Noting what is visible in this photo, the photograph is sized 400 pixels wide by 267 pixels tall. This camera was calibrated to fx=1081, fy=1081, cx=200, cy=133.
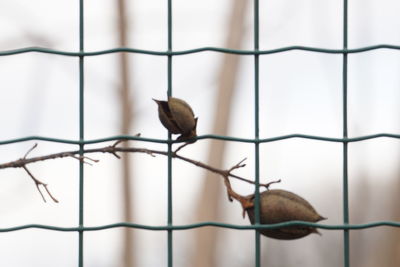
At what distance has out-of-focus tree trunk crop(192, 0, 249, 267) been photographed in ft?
5.04

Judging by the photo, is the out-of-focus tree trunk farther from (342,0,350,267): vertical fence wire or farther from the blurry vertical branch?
(342,0,350,267): vertical fence wire

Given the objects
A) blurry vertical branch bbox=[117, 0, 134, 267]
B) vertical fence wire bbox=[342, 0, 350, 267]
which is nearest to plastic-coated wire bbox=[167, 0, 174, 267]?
vertical fence wire bbox=[342, 0, 350, 267]

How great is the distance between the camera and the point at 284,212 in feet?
2.64

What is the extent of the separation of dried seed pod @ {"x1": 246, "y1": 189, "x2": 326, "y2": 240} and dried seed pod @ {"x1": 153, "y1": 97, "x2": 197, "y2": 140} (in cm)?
7

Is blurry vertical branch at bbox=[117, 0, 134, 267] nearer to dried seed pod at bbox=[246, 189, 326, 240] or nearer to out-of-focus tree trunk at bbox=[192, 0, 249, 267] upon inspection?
out-of-focus tree trunk at bbox=[192, 0, 249, 267]

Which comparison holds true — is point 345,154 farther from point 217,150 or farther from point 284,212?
point 217,150

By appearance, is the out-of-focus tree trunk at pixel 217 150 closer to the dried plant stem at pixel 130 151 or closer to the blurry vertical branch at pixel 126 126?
the blurry vertical branch at pixel 126 126

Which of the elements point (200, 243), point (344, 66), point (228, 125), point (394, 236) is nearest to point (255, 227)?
point (344, 66)

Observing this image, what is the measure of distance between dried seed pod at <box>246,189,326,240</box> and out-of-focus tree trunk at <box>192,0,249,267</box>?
2.25 ft

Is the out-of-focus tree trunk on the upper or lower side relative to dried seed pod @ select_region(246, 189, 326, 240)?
upper

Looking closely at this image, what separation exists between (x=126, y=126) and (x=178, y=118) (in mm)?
696

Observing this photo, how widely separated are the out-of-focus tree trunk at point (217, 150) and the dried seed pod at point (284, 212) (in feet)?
2.25

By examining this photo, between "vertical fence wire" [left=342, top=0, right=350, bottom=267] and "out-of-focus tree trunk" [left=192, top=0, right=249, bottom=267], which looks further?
"out-of-focus tree trunk" [left=192, top=0, right=249, bottom=267]

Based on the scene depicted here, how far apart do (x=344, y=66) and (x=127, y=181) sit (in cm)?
77
